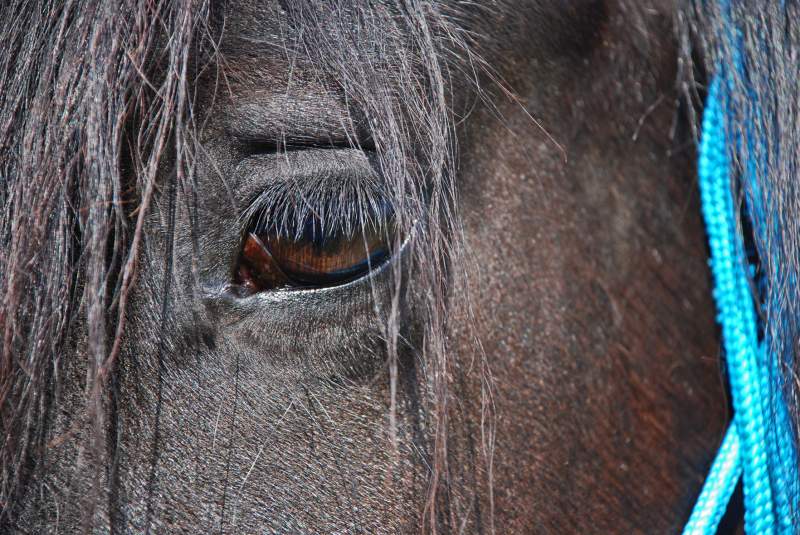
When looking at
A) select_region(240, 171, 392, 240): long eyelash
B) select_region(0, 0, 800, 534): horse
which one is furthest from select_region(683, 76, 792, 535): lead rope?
select_region(240, 171, 392, 240): long eyelash

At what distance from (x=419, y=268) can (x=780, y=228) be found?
1.17ft

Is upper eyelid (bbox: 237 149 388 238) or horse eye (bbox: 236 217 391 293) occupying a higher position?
upper eyelid (bbox: 237 149 388 238)

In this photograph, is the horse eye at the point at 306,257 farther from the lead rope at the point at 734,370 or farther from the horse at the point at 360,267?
the lead rope at the point at 734,370

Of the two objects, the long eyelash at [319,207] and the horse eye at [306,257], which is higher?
the long eyelash at [319,207]

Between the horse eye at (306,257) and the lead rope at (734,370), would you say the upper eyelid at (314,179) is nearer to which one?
the horse eye at (306,257)

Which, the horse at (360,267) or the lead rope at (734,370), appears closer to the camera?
the horse at (360,267)

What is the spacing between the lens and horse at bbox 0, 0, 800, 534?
0.65 metres

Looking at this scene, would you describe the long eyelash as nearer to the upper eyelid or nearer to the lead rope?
the upper eyelid

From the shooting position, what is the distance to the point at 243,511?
0.68 m

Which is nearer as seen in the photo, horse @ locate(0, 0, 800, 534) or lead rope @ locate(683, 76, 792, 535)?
horse @ locate(0, 0, 800, 534)

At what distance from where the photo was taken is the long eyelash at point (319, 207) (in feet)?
2.30

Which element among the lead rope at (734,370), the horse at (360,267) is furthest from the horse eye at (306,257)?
the lead rope at (734,370)

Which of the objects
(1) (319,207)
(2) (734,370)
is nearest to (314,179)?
(1) (319,207)

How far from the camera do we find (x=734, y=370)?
2.62 ft
